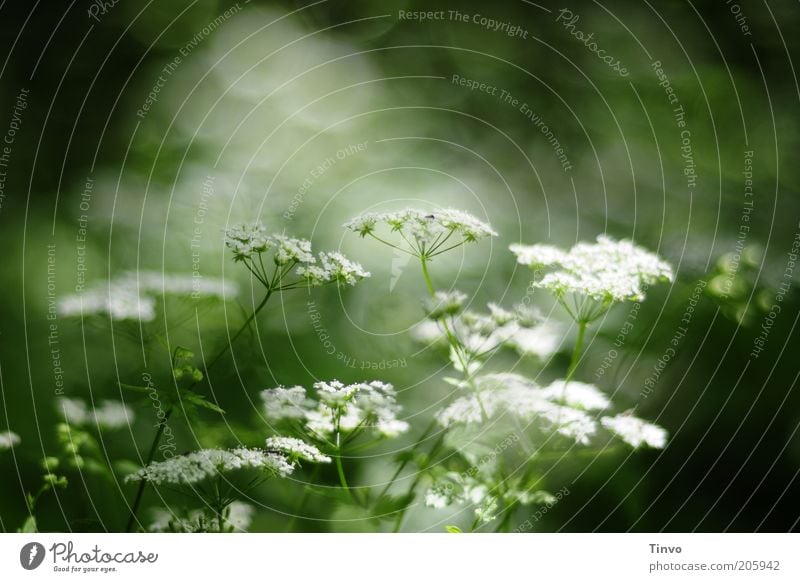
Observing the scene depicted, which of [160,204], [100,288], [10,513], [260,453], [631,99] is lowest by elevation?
[10,513]

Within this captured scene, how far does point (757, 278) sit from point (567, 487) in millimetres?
484

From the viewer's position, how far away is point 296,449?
3.02ft

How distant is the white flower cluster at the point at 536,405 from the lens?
975 mm

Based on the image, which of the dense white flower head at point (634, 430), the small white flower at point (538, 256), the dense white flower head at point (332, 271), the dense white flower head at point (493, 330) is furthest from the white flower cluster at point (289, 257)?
the dense white flower head at point (634, 430)

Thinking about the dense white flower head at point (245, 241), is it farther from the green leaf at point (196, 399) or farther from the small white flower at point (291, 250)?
the green leaf at point (196, 399)

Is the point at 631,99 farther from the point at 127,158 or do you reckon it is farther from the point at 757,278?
the point at 127,158

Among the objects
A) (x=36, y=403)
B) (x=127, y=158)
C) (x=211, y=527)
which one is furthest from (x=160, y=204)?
(x=211, y=527)

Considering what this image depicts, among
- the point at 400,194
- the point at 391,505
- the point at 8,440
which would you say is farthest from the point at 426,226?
the point at 8,440

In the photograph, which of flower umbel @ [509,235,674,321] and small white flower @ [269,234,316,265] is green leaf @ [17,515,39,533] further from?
flower umbel @ [509,235,674,321]

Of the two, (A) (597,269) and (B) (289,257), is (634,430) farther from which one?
(B) (289,257)

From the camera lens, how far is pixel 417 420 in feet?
3.23

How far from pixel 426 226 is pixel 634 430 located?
485mm
